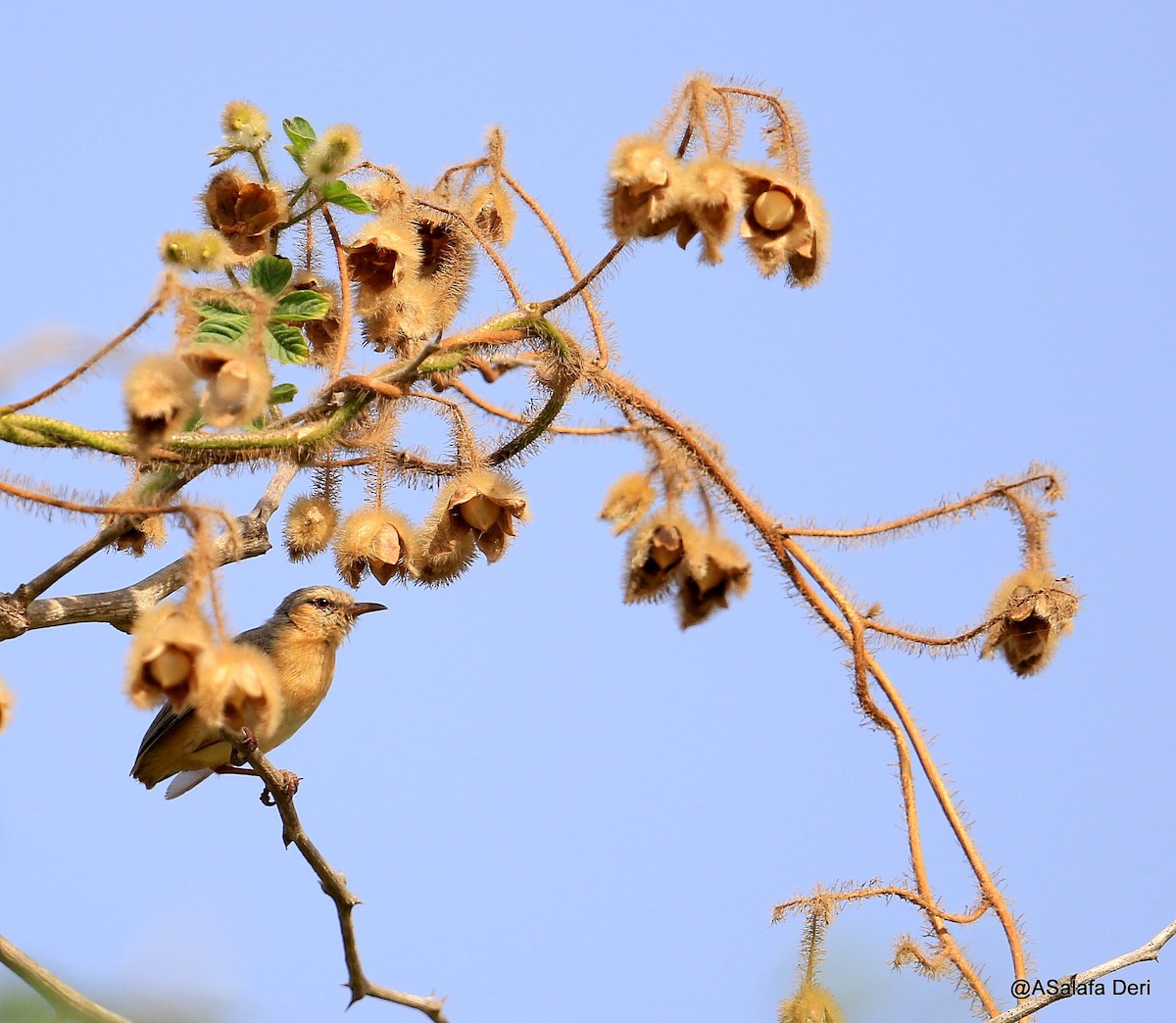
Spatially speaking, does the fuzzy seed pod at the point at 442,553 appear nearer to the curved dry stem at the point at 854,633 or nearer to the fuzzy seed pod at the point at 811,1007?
the curved dry stem at the point at 854,633

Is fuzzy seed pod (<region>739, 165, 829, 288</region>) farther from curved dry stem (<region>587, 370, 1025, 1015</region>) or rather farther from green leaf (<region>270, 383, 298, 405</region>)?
green leaf (<region>270, 383, 298, 405</region>)

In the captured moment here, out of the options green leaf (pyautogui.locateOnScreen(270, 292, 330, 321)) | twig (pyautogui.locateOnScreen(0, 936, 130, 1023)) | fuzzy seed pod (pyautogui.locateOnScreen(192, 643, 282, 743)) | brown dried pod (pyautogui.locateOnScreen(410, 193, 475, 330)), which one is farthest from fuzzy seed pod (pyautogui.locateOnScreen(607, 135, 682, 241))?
twig (pyautogui.locateOnScreen(0, 936, 130, 1023))

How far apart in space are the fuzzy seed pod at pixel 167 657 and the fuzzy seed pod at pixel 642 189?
1.13m

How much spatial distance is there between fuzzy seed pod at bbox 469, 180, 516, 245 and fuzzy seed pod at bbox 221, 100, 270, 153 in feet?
2.19

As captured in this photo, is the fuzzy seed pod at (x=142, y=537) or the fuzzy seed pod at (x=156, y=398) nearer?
the fuzzy seed pod at (x=156, y=398)

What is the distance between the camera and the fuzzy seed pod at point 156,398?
90.2 inches

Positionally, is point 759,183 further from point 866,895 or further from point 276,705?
point 866,895

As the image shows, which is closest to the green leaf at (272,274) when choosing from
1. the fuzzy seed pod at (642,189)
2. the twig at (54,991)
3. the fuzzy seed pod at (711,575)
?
the fuzzy seed pod at (642,189)

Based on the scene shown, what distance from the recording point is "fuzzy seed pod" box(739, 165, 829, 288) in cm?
285

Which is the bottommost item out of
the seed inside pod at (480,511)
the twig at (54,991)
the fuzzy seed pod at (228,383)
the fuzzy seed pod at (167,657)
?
the twig at (54,991)

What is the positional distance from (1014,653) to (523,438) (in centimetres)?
126

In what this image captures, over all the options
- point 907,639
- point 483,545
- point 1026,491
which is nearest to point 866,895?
point 907,639

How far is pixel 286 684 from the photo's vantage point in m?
6.22

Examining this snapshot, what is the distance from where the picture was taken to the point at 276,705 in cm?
231
